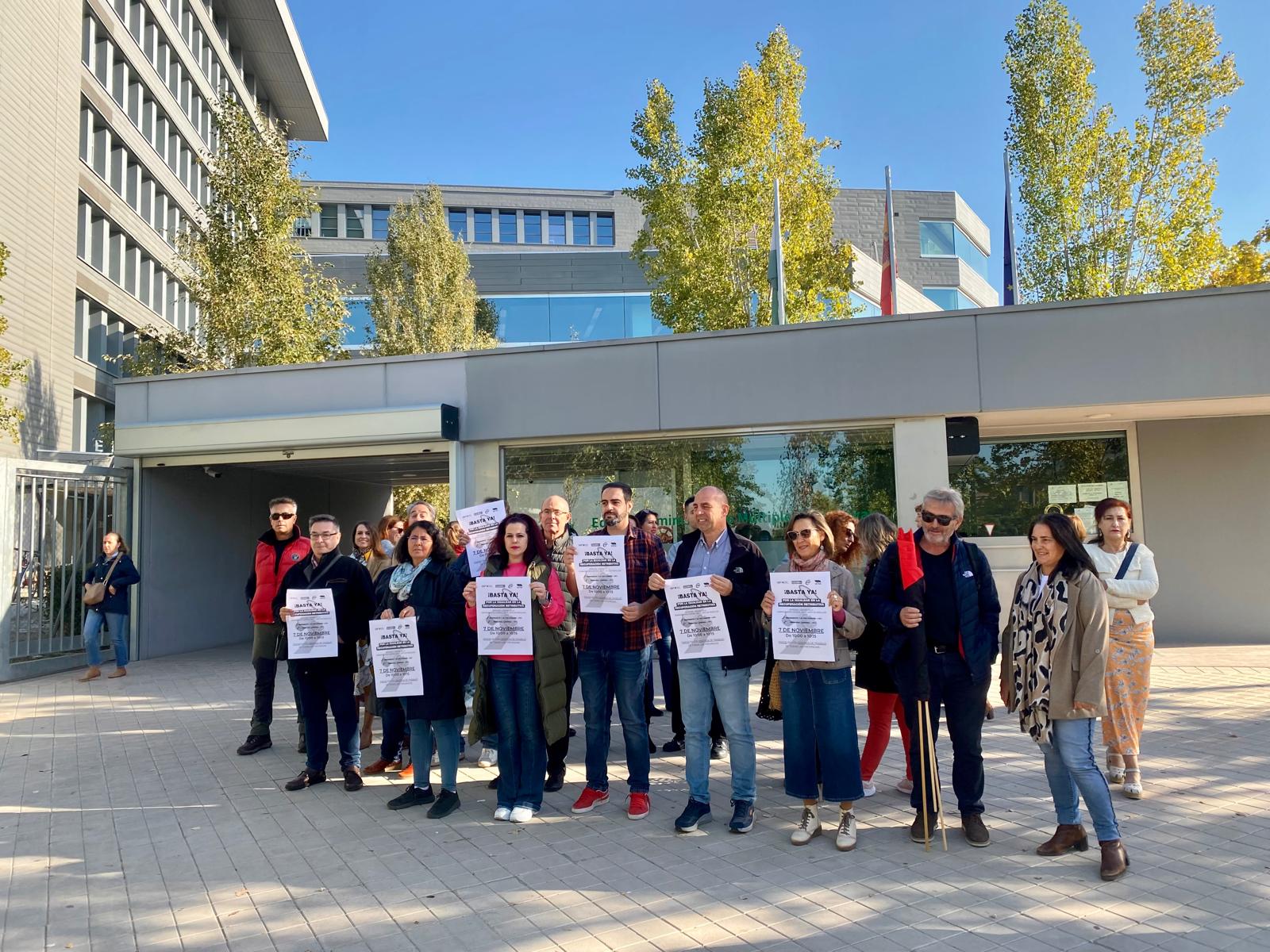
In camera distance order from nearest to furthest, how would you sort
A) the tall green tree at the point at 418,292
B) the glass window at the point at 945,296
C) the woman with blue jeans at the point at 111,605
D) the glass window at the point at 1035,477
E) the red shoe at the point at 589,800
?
the red shoe at the point at 589,800 → the woman with blue jeans at the point at 111,605 → the glass window at the point at 1035,477 → the tall green tree at the point at 418,292 → the glass window at the point at 945,296

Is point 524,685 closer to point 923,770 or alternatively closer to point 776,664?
point 776,664

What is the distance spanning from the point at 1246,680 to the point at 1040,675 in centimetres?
686

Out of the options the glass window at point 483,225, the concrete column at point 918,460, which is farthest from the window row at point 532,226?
the concrete column at point 918,460

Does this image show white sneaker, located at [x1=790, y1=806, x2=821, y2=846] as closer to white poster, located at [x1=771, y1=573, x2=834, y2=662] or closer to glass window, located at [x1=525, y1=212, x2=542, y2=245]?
white poster, located at [x1=771, y1=573, x2=834, y2=662]

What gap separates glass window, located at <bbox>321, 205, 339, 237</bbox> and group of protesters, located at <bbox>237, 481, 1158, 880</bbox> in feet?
164

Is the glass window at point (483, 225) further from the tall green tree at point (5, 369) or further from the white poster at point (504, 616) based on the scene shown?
the white poster at point (504, 616)

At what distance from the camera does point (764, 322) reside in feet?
71.1

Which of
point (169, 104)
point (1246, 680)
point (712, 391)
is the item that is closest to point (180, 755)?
point (712, 391)

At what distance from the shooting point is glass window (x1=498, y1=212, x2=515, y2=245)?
53156 mm

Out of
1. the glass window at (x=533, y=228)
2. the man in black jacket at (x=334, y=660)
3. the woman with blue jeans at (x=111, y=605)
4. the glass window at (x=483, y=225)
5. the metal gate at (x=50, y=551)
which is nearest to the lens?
the man in black jacket at (x=334, y=660)

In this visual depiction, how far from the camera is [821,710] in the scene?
5102 millimetres

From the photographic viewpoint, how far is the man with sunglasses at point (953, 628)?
4.92 metres

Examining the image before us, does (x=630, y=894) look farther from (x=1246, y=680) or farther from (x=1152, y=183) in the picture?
(x=1152, y=183)

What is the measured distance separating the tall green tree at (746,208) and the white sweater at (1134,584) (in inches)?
632
